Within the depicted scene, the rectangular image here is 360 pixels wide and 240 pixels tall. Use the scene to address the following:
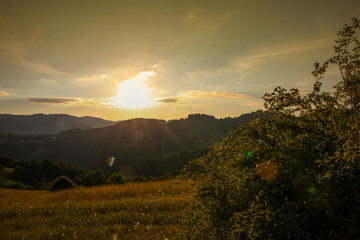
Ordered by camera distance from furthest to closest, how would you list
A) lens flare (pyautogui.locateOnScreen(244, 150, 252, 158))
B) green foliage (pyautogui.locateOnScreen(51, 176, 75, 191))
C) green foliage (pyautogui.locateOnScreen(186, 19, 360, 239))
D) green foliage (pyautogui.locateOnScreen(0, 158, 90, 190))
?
green foliage (pyautogui.locateOnScreen(0, 158, 90, 190)) → green foliage (pyautogui.locateOnScreen(51, 176, 75, 191)) → lens flare (pyautogui.locateOnScreen(244, 150, 252, 158)) → green foliage (pyautogui.locateOnScreen(186, 19, 360, 239))

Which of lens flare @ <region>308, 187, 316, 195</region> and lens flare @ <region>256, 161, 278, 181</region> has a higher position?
lens flare @ <region>256, 161, 278, 181</region>

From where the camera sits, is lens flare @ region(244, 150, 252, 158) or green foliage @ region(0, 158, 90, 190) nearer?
lens flare @ region(244, 150, 252, 158)

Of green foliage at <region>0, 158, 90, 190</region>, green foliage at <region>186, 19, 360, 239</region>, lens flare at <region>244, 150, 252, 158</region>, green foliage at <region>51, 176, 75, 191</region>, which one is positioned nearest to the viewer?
green foliage at <region>186, 19, 360, 239</region>

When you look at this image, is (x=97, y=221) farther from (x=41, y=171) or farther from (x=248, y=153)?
(x=41, y=171)

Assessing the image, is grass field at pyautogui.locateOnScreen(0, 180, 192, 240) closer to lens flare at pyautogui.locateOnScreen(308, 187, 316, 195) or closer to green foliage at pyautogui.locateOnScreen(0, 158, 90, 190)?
lens flare at pyautogui.locateOnScreen(308, 187, 316, 195)

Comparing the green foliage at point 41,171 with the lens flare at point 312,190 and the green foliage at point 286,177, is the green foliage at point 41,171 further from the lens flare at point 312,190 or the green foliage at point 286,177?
the lens flare at point 312,190

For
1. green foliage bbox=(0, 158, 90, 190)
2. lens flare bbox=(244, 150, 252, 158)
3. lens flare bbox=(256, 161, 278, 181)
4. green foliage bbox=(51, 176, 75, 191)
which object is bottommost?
green foliage bbox=(0, 158, 90, 190)

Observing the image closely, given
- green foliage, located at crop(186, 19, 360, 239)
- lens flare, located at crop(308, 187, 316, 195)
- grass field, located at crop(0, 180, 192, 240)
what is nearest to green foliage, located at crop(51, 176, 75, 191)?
grass field, located at crop(0, 180, 192, 240)

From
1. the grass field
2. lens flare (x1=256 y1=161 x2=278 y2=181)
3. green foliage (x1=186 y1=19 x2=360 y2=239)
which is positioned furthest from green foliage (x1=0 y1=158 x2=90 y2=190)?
lens flare (x1=256 y1=161 x2=278 y2=181)

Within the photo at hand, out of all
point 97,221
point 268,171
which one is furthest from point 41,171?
point 268,171

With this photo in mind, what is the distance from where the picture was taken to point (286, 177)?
9.76 feet

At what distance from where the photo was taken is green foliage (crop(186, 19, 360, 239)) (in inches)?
102

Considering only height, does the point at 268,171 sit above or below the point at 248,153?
below

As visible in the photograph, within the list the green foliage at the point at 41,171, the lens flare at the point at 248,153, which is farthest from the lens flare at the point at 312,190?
the green foliage at the point at 41,171
